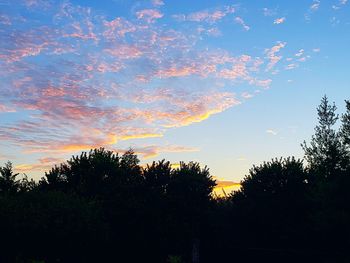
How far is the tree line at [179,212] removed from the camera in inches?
1400

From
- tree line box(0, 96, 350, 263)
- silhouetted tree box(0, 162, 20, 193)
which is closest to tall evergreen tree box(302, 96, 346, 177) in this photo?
tree line box(0, 96, 350, 263)

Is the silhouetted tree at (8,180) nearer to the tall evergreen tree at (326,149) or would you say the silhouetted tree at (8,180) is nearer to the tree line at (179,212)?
the tree line at (179,212)

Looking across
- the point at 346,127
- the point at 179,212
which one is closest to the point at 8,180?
the point at 179,212

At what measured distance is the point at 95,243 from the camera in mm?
38469

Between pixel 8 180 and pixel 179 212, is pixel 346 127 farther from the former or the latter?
pixel 8 180

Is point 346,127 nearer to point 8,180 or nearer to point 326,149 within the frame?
point 326,149

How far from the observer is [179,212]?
143 ft

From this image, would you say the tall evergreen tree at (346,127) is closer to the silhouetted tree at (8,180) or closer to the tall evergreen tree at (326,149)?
the tall evergreen tree at (326,149)

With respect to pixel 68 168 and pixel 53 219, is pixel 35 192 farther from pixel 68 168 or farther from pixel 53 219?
pixel 68 168

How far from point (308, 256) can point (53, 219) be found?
24929mm

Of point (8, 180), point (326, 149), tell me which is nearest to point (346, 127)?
point (326, 149)

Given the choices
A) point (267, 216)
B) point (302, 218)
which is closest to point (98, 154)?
point (267, 216)

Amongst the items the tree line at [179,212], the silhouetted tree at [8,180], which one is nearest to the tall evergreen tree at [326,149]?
the tree line at [179,212]

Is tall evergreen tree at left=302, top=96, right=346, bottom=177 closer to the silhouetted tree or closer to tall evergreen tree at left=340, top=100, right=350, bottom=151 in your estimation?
tall evergreen tree at left=340, top=100, right=350, bottom=151
